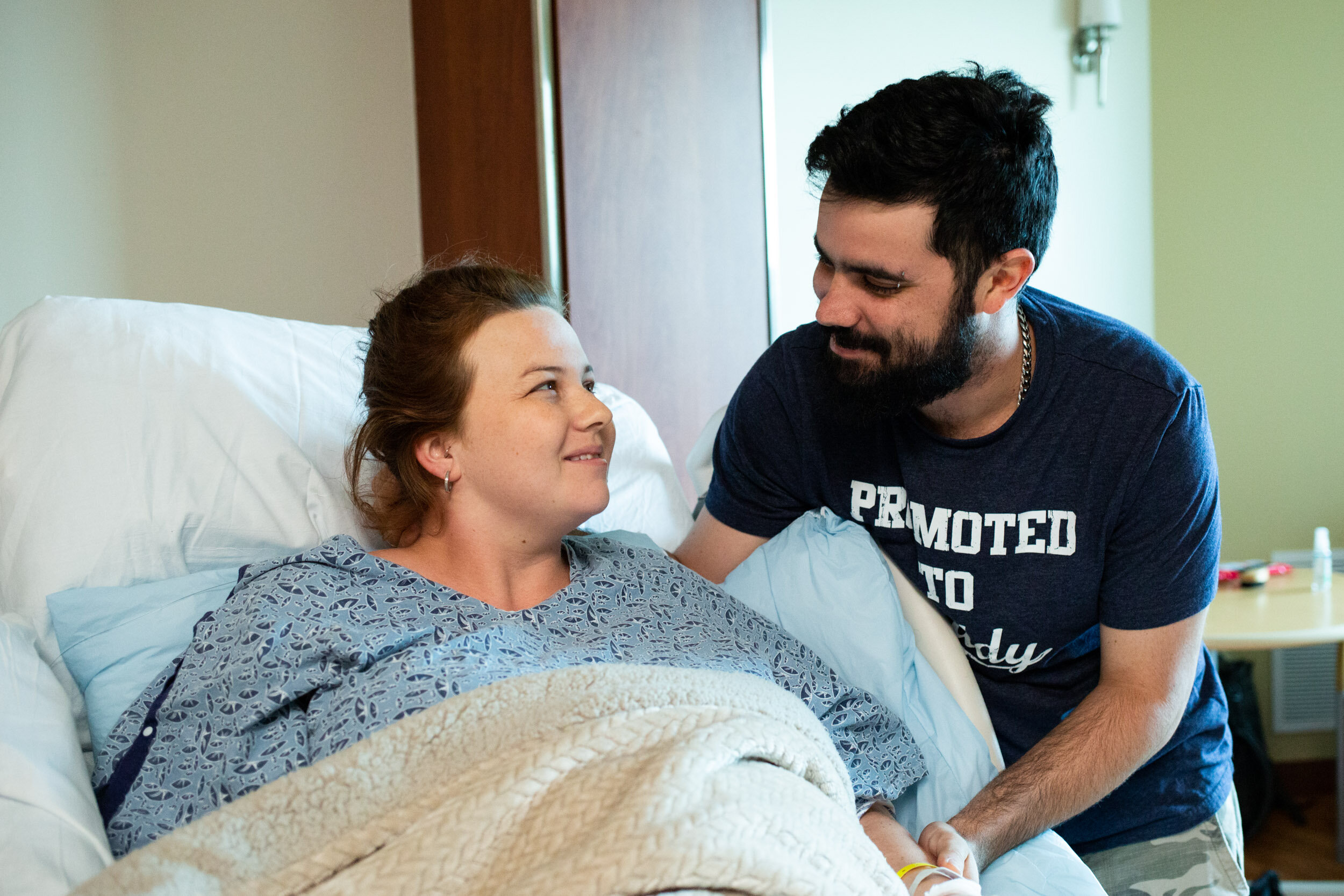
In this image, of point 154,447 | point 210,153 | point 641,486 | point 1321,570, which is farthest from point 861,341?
point 1321,570

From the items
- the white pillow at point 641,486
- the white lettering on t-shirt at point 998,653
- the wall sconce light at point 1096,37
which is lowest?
the white lettering on t-shirt at point 998,653

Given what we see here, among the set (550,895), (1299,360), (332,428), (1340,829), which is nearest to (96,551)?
(332,428)

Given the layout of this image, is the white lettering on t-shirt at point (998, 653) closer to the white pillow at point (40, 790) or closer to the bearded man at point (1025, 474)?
the bearded man at point (1025, 474)

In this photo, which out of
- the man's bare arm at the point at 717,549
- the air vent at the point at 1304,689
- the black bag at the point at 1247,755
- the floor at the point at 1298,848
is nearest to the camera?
the man's bare arm at the point at 717,549

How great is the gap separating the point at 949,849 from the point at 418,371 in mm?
771

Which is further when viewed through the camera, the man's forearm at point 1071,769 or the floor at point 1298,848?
the floor at point 1298,848

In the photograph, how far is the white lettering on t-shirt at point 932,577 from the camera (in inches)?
52.9

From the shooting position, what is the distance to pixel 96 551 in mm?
1207

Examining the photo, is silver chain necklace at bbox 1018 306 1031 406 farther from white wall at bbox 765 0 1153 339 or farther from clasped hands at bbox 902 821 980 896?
white wall at bbox 765 0 1153 339

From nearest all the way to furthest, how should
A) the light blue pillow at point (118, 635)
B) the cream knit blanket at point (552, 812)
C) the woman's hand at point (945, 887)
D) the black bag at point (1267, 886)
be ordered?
the cream knit blanket at point (552, 812) → the woman's hand at point (945, 887) → the light blue pillow at point (118, 635) → the black bag at point (1267, 886)

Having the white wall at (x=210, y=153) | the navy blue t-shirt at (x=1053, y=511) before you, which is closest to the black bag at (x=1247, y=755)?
the navy blue t-shirt at (x=1053, y=511)

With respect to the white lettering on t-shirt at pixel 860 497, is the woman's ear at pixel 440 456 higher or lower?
higher

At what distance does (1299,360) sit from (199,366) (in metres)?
3.02

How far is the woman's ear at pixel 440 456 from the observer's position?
4.13 feet
